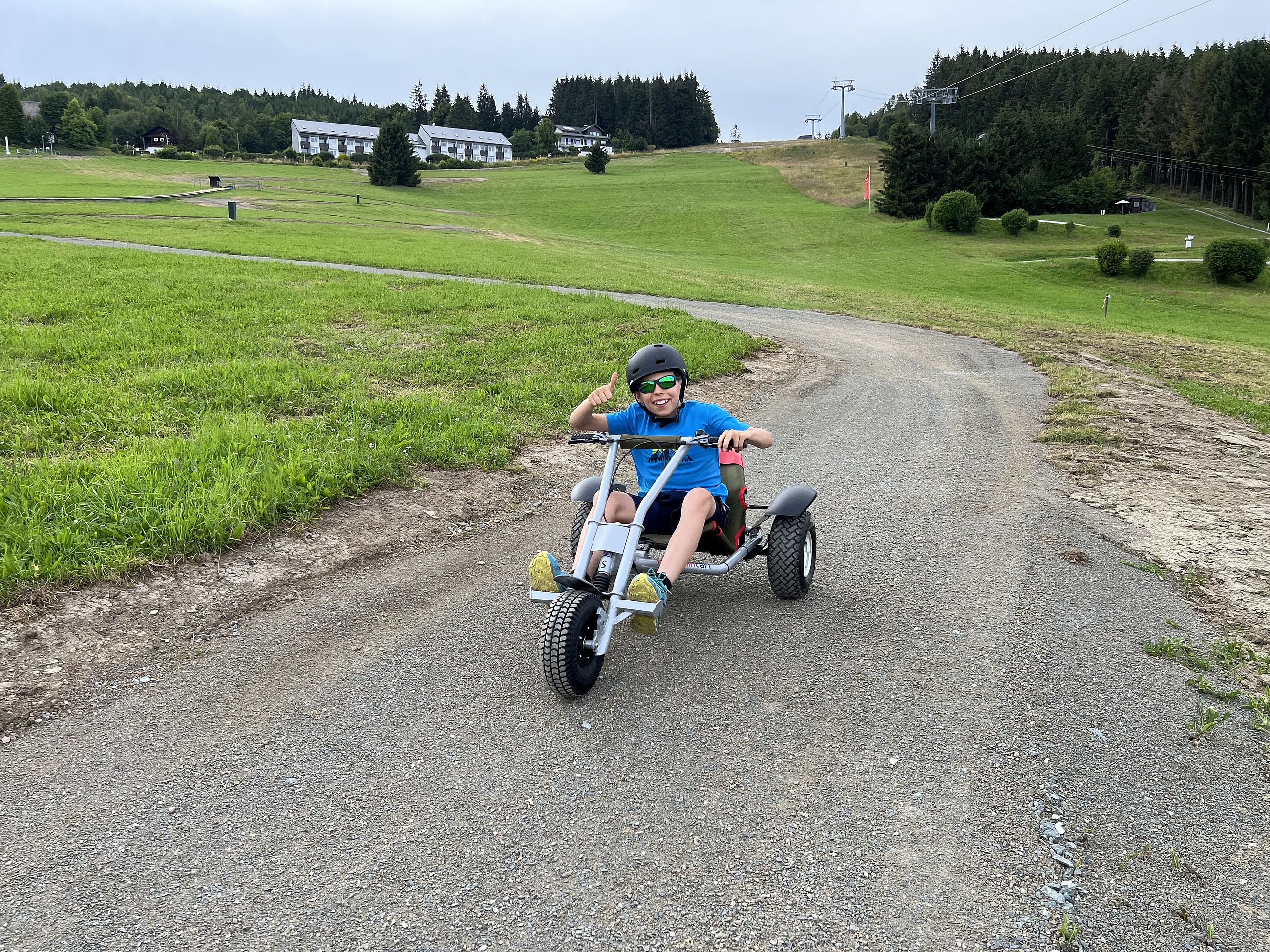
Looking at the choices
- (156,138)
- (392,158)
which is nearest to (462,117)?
(156,138)

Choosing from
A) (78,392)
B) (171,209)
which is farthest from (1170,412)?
(171,209)

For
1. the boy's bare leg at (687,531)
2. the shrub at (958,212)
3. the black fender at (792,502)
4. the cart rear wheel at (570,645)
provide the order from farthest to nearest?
the shrub at (958,212) < the black fender at (792,502) < the boy's bare leg at (687,531) < the cart rear wheel at (570,645)

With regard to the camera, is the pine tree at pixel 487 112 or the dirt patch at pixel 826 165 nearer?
the dirt patch at pixel 826 165

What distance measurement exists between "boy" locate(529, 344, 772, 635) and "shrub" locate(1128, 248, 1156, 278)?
132ft

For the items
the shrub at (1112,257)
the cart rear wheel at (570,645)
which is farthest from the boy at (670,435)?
the shrub at (1112,257)

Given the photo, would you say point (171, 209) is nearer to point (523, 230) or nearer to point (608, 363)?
point (523, 230)

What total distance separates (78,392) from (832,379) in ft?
31.8

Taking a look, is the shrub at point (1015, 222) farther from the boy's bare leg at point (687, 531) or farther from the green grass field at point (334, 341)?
the boy's bare leg at point (687, 531)

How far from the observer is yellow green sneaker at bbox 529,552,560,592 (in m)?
4.11

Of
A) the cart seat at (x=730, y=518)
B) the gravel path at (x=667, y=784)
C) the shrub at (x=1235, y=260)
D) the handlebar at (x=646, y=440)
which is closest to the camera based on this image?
the gravel path at (x=667, y=784)

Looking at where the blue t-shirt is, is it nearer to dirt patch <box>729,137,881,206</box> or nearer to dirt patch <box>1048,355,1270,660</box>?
dirt patch <box>1048,355,1270,660</box>

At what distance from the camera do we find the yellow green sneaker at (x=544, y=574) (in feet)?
13.5

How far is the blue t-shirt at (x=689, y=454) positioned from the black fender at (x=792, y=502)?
0.43m

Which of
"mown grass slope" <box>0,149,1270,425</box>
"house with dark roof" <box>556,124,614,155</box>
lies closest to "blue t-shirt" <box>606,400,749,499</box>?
"mown grass slope" <box>0,149,1270,425</box>
